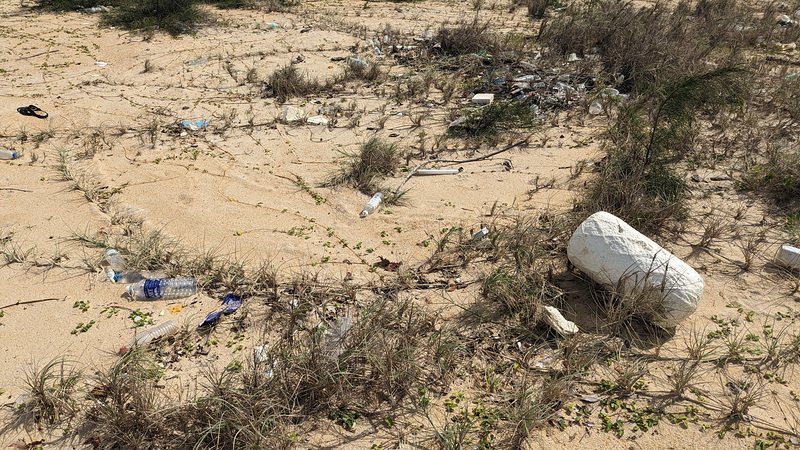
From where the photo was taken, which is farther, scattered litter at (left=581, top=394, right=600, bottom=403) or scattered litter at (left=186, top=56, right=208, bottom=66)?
scattered litter at (left=186, top=56, right=208, bottom=66)

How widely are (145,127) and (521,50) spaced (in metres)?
5.02

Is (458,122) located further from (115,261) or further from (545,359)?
(115,261)

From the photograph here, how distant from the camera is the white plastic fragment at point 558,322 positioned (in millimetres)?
2725

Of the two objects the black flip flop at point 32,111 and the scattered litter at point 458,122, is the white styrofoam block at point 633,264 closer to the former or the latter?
the scattered litter at point 458,122

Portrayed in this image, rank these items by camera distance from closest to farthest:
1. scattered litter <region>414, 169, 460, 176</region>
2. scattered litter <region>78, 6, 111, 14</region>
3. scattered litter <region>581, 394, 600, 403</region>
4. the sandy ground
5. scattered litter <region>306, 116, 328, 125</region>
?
scattered litter <region>581, 394, 600, 403</region> → the sandy ground → scattered litter <region>414, 169, 460, 176</region> → scattered litter <region>306, 116, 328, 125</region> → scattered litter <region>78, 6, 111, 14</region>

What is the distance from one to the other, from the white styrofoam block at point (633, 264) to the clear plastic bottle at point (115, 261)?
2898 mm

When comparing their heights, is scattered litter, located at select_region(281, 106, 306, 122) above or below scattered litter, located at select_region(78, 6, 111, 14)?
below

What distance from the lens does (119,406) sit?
2.20 meters

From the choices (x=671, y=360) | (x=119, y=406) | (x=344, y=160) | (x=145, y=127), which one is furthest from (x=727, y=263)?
(x=145, y=127)

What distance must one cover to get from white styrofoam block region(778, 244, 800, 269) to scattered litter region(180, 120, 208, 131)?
5280 millimetres

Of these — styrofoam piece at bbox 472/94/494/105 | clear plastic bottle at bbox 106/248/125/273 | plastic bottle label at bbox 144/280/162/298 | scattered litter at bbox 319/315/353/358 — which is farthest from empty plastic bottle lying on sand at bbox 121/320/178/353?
styrofoam piece at bbox 472/94/494/105

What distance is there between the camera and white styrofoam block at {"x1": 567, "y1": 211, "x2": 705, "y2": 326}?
105 inches

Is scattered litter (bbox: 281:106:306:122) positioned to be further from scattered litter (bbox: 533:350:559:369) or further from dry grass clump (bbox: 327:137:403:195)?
scattered litter (bbox: 533:350:559:369)

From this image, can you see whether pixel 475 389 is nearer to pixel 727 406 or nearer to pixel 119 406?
pixel 727 406
